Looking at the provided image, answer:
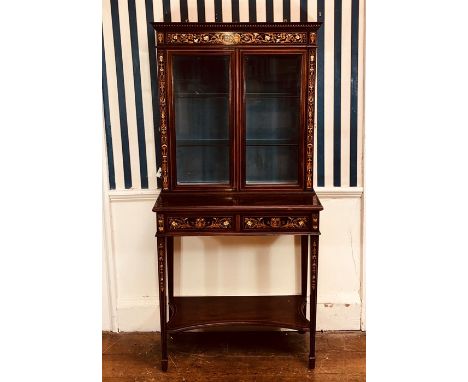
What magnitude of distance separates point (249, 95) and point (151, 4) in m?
0.80

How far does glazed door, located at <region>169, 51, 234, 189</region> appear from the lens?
264cm

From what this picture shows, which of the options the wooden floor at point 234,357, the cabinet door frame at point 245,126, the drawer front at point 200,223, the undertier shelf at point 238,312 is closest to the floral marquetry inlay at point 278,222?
the drawer front at point 200,223

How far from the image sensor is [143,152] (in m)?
2.95

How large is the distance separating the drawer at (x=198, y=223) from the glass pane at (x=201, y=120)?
0.29 m

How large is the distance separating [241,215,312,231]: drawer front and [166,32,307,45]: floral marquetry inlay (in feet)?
3.08

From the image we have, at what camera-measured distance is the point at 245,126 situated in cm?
268

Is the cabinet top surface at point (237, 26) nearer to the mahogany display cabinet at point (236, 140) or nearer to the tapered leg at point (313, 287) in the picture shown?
the mahogany display cabinet at point (236, 140)

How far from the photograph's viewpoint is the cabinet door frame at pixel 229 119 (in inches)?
102

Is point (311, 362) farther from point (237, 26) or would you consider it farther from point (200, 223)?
point (237, 26)

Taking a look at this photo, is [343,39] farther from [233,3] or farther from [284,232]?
[284,232]

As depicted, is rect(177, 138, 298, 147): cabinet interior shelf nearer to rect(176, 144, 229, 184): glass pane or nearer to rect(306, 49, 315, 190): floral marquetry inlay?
rect(176, 144, 229, 184): glass pane

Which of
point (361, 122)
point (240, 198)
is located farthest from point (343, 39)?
point (240, 198)

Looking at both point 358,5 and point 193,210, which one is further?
point 358,5

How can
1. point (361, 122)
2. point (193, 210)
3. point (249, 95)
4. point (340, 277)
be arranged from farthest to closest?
1. point (340, 277)
2. point (361, 122)
3. point (249, 95)
4. point (193, 210)
